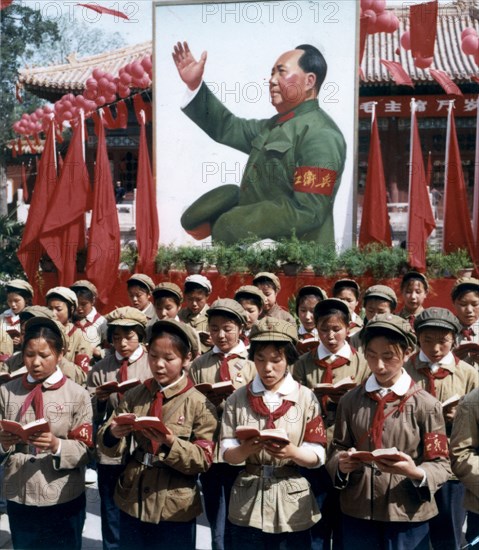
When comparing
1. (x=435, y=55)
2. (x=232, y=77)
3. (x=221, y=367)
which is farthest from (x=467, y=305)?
(x=435, y=55)

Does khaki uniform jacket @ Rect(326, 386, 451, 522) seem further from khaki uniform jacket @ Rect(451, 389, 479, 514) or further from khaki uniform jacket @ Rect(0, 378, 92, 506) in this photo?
khaki uniform jacket @ Rect(0, 378, 92, 506)

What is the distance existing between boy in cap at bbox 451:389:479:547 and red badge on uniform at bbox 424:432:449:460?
61mm

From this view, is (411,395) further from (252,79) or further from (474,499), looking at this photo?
(252,79)

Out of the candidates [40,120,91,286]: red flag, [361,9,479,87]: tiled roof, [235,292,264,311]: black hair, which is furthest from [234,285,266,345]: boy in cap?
[361,9,479,87]: tiled roof

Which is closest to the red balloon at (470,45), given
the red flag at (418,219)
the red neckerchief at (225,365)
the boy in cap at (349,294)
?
the red flag at (418,219)

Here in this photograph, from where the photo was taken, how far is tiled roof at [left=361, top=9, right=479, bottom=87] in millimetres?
13070

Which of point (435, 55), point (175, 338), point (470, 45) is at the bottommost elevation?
point (175, 338)

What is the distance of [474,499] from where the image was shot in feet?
9.72

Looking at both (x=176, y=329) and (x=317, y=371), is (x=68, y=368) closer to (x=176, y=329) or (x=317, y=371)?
(x=176, y=329)

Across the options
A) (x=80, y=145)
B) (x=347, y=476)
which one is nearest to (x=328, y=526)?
(x=347, y=476)

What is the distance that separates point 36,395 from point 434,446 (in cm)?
169

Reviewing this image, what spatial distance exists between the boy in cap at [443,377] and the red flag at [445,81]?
32.2 feet

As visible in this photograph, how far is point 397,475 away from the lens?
2.90 m

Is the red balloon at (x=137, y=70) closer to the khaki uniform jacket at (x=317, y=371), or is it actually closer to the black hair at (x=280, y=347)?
the khaki uniform jacket at (x=317, y=371)
